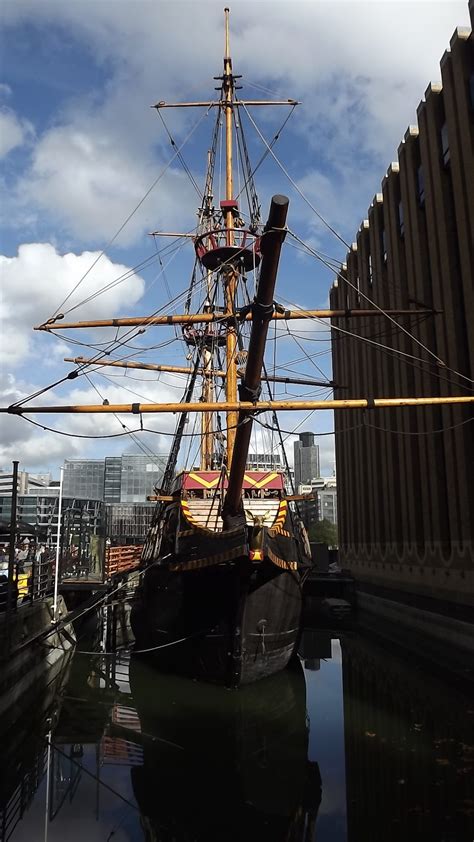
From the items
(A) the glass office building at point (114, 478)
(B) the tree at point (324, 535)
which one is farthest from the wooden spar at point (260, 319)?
(A) the glass office building at point (114, 478)

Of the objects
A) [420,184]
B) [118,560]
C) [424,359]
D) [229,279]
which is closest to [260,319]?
[229,279]

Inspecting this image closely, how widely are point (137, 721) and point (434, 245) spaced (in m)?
18.0

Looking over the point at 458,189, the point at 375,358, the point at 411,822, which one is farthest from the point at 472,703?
the point at 375,358

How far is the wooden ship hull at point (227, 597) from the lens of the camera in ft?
41.8

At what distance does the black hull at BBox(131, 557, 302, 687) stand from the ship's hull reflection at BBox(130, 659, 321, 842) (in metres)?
0.53

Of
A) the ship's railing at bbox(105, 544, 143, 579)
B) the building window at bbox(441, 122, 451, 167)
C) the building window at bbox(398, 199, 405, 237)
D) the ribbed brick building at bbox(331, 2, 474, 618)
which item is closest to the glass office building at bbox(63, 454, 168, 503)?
the ship's railing at bbox(105, 544, 143, 579)

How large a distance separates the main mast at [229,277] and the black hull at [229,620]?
343 cm

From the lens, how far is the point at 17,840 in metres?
6.97

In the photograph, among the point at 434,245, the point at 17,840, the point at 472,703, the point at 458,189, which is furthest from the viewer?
the point at 434,245

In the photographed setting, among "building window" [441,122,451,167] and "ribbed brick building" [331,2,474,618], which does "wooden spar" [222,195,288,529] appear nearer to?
"ribbed brick building" [331,2,474,618]

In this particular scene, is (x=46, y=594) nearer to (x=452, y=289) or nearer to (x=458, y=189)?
(x=452, y=289)

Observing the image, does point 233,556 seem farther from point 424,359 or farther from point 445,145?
point 445,145

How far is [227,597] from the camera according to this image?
13.1 m

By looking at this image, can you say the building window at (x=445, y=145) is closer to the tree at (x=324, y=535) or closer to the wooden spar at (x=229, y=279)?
the wooden spar at (x=229, y=279)
